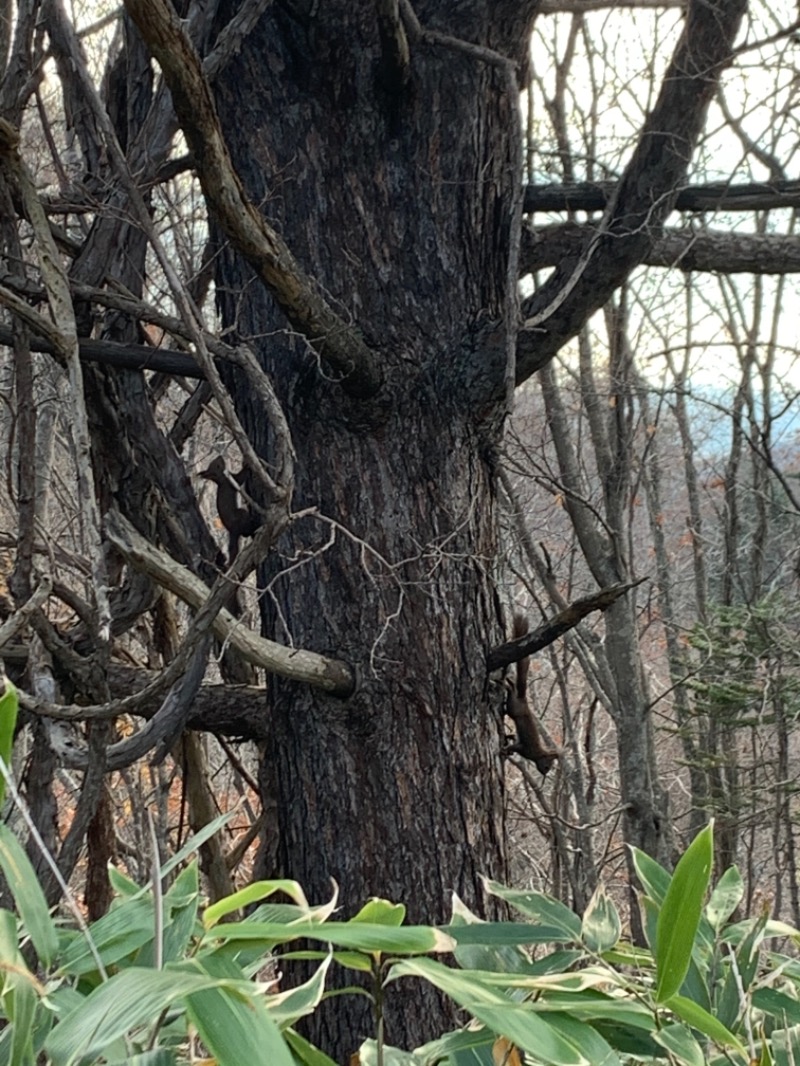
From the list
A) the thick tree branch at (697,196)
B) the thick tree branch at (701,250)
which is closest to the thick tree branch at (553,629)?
the thick tree branch at (701,250)

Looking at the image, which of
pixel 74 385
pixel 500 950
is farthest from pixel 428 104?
pixel 500 950

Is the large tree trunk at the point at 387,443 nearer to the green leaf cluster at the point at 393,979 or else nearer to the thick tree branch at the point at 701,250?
the thick tree branch at the point at 701,250

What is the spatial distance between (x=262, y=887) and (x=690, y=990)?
0.46 meters

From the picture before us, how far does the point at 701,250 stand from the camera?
2289mm

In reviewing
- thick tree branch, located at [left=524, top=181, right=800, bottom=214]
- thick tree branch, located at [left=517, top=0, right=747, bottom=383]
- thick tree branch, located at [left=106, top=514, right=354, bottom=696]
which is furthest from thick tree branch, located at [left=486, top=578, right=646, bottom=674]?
thick tree branch, located at [left=524, top=181, right=800, bottom=214]

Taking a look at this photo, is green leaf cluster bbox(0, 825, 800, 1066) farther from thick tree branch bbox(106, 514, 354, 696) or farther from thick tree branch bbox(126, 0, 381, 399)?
thick tree branch bbox(126, 0, 381, 399)

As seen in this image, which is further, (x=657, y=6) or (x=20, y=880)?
(x=657, y=6)

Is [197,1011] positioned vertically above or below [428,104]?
below

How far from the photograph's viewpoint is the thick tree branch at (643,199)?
2.05m

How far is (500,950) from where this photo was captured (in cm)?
99

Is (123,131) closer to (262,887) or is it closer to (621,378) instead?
(262,887)

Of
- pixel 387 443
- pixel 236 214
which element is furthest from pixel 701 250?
pixel 236 214

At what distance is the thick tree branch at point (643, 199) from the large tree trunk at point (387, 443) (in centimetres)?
15

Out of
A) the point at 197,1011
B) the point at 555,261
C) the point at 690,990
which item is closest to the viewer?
the point at 197,1011
